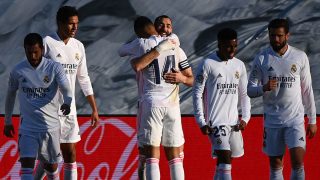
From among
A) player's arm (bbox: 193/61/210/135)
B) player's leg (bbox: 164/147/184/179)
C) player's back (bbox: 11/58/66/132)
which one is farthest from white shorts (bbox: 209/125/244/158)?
player's back (bbox: 11/58/66/132)

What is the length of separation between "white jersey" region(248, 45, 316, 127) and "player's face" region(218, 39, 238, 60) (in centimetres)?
26

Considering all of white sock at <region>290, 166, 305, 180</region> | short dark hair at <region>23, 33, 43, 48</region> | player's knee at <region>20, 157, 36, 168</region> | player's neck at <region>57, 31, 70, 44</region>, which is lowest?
white sock at <region>290, 166, 305, 180</region>

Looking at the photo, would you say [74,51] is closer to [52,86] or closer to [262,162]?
[52,86]

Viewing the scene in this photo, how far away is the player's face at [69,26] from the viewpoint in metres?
9.88

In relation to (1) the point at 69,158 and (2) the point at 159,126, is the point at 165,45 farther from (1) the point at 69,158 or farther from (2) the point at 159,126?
(1) the point at 69,158

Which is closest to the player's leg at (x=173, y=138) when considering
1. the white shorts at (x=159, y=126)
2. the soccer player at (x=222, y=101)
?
the white shorts at (x=159, y=126)

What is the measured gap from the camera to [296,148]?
32.1 ft

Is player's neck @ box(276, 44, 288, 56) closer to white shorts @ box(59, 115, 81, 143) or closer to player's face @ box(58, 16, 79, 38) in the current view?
player's face @ box(58, 16, 79, 38)

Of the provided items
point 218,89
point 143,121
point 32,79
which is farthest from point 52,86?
point 218,89

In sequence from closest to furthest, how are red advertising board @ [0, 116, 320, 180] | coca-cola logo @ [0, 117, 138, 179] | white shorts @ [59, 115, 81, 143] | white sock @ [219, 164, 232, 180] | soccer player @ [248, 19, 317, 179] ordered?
soccer player @ [248, 19, 317, 179] < white sock @ [219, 164, 232, 180] < white shorts @ [59, 115, 81, 143] < red advertising board @ [0, 116, 320, 180] < coca-cola logo @ [0, 117, 138, 179]

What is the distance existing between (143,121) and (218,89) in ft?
2.64

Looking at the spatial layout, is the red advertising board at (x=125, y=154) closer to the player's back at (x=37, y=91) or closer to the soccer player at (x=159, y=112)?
the soccer player at (x=159, y=112)

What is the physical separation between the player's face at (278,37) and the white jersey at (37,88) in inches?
77.6

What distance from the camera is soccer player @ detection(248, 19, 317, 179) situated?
9.81 m
